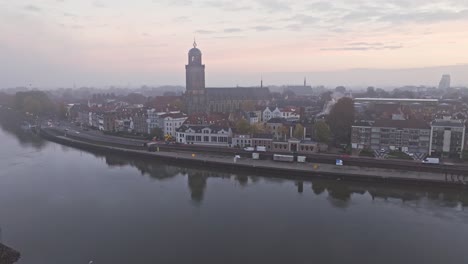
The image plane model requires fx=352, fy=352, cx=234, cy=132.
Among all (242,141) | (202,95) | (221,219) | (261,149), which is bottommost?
(221,219)

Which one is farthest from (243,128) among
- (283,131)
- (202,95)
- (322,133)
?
(202,95)

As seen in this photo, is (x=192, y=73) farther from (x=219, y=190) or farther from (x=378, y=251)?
(x=378, y=251)

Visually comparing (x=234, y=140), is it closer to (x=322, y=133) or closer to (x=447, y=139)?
(x=322, y=133)

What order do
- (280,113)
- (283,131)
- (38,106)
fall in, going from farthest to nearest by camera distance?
(38,106) < (280,113) < (283,131)

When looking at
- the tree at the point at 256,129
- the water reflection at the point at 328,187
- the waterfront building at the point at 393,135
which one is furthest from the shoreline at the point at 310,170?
the waterfront building at the point at 393,135

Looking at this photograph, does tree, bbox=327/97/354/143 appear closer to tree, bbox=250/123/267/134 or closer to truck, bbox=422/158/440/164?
tree, bbox=250/123/267/134

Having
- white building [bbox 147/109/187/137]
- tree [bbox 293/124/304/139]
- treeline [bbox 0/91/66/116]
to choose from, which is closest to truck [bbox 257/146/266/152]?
tree [bbox 293/124/304/139]
